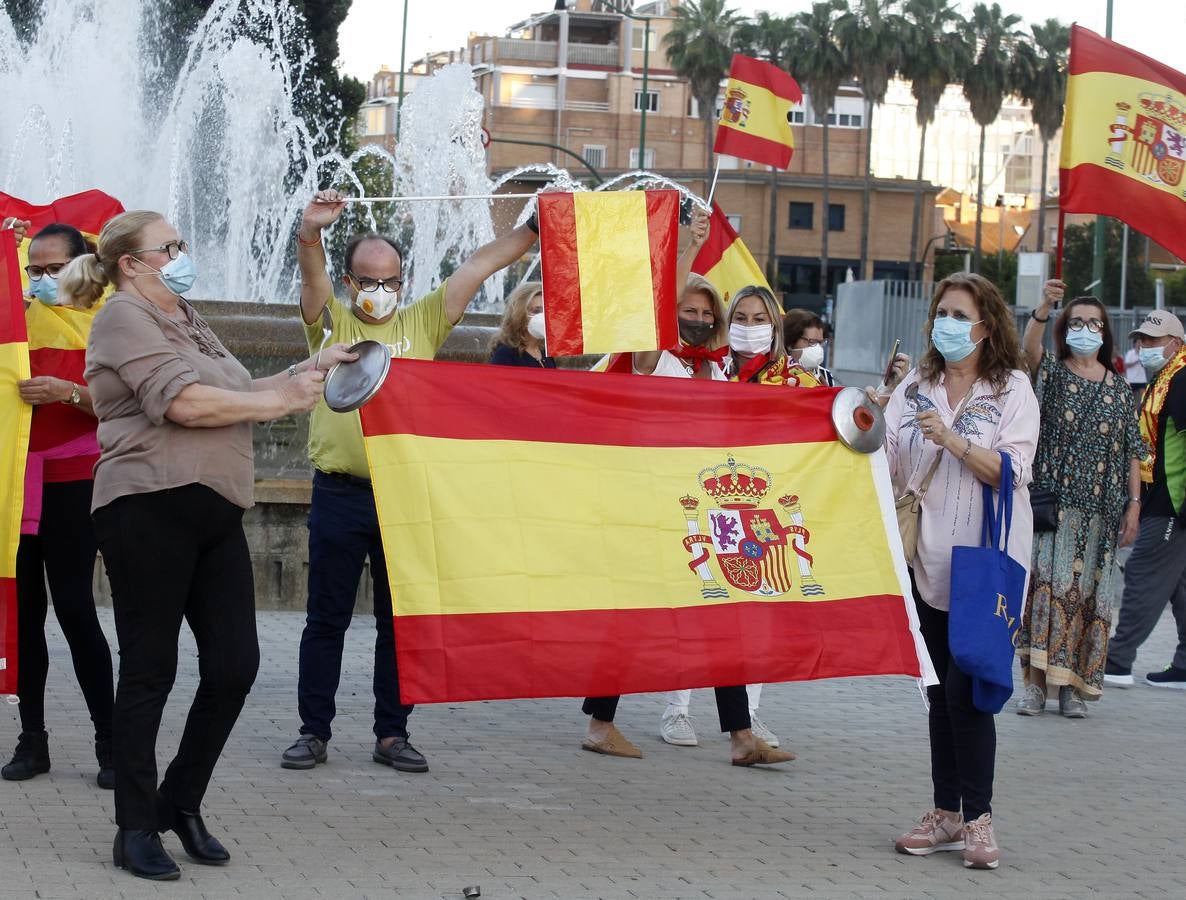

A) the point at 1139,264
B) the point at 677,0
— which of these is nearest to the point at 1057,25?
the point at 1139,264

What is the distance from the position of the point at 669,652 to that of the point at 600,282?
140cm

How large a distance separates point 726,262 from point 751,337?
6.74 feet

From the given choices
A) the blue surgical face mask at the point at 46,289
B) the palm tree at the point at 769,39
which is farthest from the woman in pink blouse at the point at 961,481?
the palm tree at the point at 769,39

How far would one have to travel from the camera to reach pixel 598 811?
6.27 meters

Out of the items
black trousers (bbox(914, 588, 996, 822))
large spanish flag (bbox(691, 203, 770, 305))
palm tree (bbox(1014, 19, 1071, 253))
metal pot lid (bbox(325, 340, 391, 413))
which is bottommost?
black trousers (bbox(914, 588, 996, 822))

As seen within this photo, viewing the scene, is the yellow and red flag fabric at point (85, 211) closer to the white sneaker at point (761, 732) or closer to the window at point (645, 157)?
the white sneaker at point (761, 732)

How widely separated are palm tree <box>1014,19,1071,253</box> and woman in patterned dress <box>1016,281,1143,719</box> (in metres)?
71.3

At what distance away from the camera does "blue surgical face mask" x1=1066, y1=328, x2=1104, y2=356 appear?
8555mm

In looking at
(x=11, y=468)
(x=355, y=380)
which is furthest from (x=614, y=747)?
(x=11, y=468)

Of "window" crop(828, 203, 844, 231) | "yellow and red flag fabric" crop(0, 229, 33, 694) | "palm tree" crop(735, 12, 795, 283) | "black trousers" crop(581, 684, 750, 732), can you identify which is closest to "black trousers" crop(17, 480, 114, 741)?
"yellow and red flag fabric" crop(0, 229, 33, 694)

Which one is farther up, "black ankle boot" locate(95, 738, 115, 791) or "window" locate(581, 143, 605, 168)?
"window" locate(581, 143, 605, 168)

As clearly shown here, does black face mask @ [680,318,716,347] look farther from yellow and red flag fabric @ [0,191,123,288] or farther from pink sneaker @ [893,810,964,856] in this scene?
yellow and red flag fabric @ [0,191,123,288]

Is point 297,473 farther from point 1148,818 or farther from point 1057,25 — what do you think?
point 1057,25

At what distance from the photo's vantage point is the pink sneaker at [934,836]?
19.2ft
